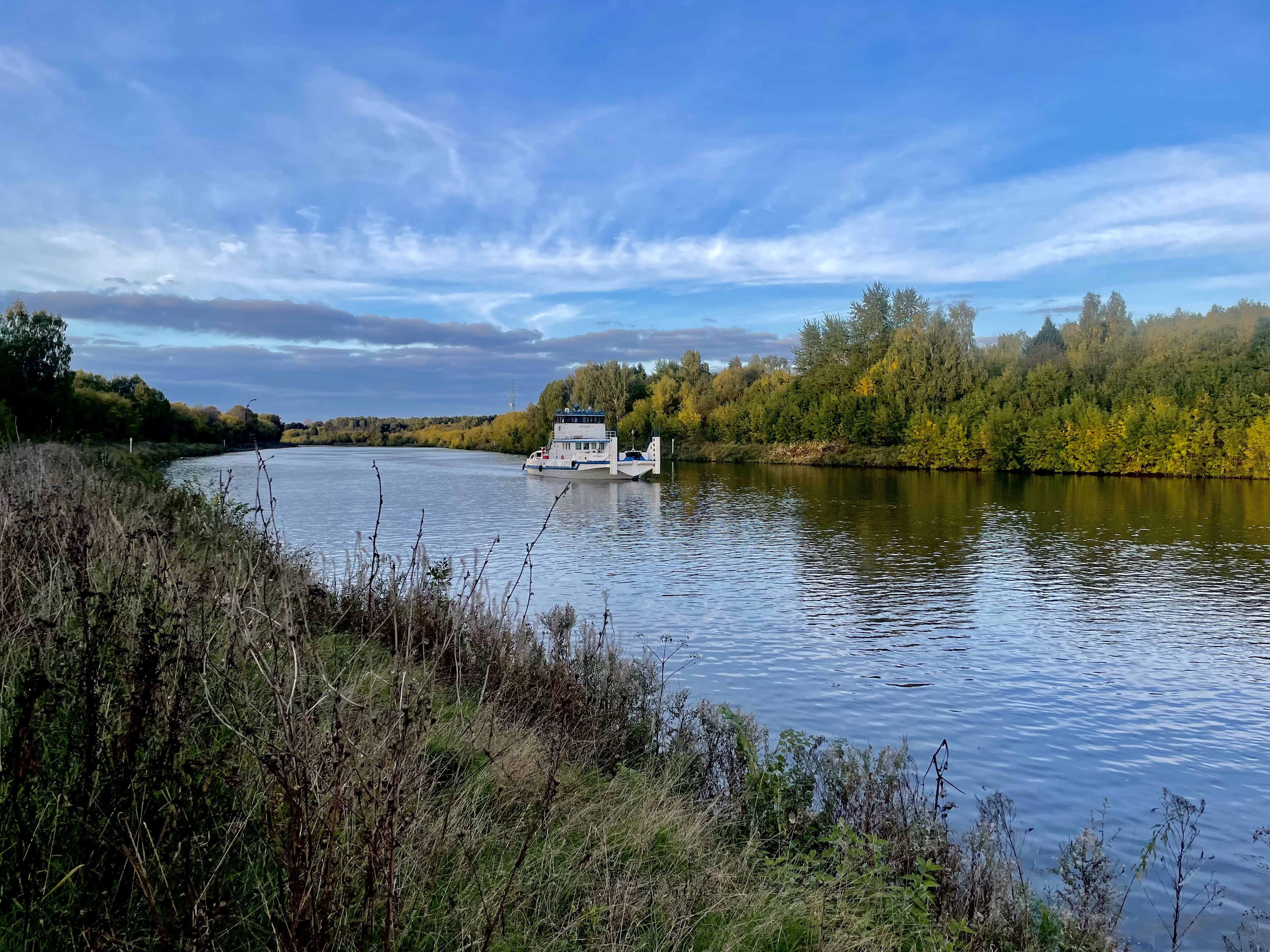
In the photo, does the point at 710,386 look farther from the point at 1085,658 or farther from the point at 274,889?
the point at 274,889

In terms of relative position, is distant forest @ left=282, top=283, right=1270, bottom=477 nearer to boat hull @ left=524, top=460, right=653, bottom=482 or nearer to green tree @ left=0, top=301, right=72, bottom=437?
boat hull @ left=524, top=460, right=653, bottom=482

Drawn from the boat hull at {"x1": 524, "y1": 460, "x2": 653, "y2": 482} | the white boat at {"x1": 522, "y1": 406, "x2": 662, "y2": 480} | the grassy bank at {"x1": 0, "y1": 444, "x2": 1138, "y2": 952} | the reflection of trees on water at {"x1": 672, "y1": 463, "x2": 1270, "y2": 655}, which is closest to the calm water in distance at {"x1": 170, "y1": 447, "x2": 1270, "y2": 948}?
the reflection of trees on water at {"x1": 672, "y1": 463, "x2": 1270, "y2": 655}

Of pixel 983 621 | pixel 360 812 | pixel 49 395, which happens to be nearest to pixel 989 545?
pixel 983 621

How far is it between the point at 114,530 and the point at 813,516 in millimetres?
31107

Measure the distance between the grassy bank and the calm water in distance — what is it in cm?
231

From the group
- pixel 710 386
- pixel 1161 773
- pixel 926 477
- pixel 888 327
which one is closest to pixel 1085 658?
pixel 1161 773

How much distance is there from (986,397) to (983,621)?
59.8m

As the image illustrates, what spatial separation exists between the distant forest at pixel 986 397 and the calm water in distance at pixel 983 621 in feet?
73.1

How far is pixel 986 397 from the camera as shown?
70188mm

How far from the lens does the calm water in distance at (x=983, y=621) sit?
9.09 metres

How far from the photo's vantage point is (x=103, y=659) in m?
3.89

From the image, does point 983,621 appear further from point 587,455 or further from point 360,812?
point 587,455

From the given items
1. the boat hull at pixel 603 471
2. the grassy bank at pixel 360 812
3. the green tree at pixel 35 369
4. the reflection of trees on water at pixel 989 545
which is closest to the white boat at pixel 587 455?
the boat hull at pixel 603 471

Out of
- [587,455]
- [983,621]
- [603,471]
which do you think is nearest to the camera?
[983,621]
